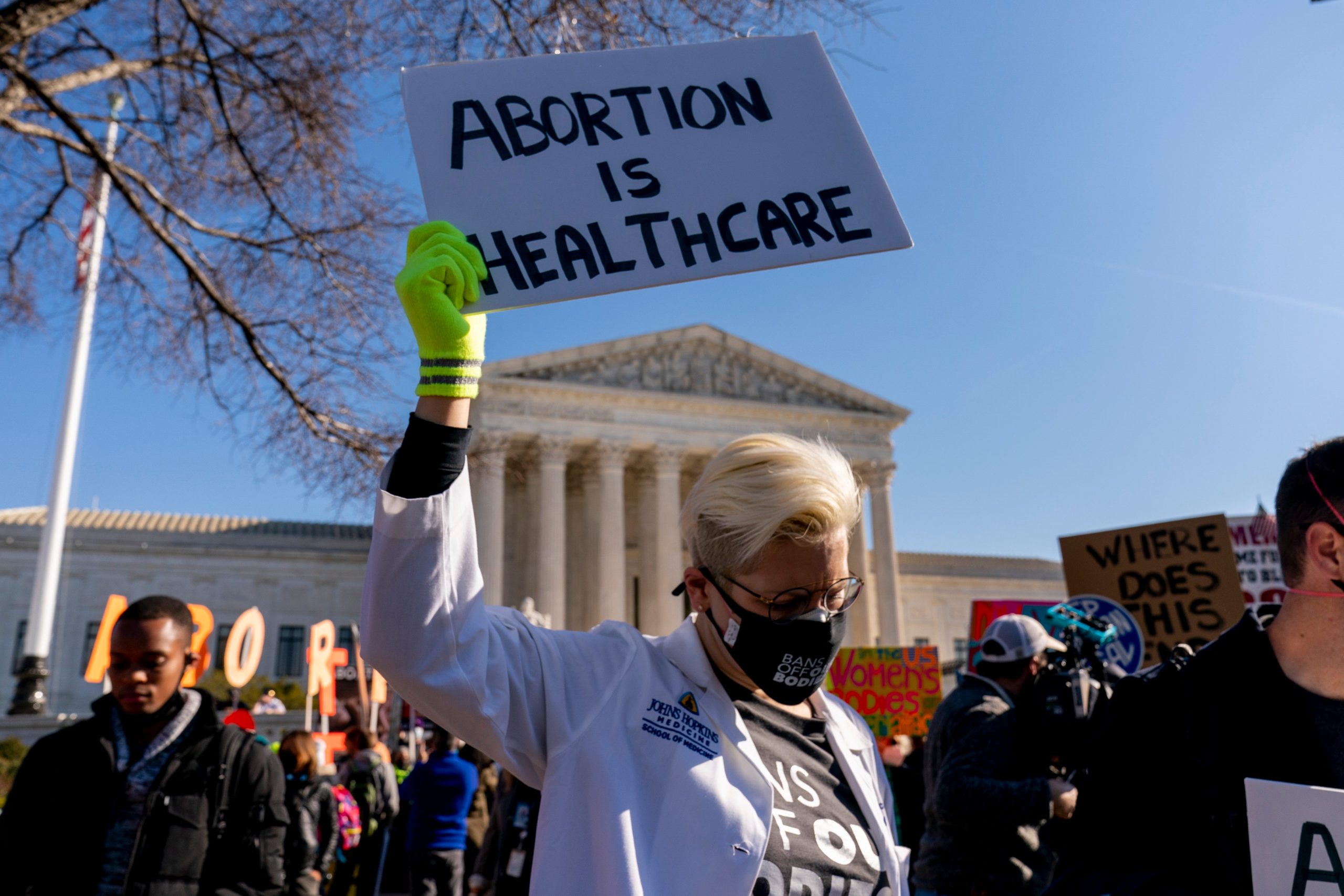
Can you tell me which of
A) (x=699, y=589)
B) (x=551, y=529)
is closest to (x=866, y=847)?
(x=699, y=589)

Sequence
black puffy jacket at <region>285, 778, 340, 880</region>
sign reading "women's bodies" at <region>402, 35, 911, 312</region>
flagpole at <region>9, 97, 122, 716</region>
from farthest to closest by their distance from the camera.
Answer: flagpole at <region>9, 97, 122, 716</region> < black puffy jacket at <region>285, 778, 340, 880</region> < sign reading "women's bodies" at <region>402, 35, 911, 312</region>

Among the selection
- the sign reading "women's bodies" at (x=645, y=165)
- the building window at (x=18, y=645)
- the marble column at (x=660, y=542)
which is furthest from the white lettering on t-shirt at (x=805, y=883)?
the building window at (x=18, y=645)

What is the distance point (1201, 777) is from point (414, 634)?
4.68 ft

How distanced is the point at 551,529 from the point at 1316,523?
37.9 metres

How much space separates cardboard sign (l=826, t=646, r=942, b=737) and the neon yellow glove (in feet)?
26.6

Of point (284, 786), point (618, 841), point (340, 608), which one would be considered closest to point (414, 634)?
point (618, 841)

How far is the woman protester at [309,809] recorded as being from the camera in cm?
507

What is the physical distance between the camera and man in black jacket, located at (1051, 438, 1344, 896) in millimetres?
1736

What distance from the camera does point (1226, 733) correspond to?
5.87 feet

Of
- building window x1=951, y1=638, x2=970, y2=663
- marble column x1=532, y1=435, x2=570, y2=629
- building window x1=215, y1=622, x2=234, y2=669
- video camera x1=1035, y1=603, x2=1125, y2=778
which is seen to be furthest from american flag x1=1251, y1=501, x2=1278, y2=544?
building window x1=215, y1=622, x2=234, y2=669

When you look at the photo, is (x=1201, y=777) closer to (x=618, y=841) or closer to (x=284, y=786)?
(x=618, y=841)

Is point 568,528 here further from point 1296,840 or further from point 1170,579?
point 1296,840

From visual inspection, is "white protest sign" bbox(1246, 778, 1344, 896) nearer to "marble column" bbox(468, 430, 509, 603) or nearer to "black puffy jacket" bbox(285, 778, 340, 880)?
"black puffy jacket" bbox(285, 778, 340, 880)

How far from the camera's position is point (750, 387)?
44.5 m
